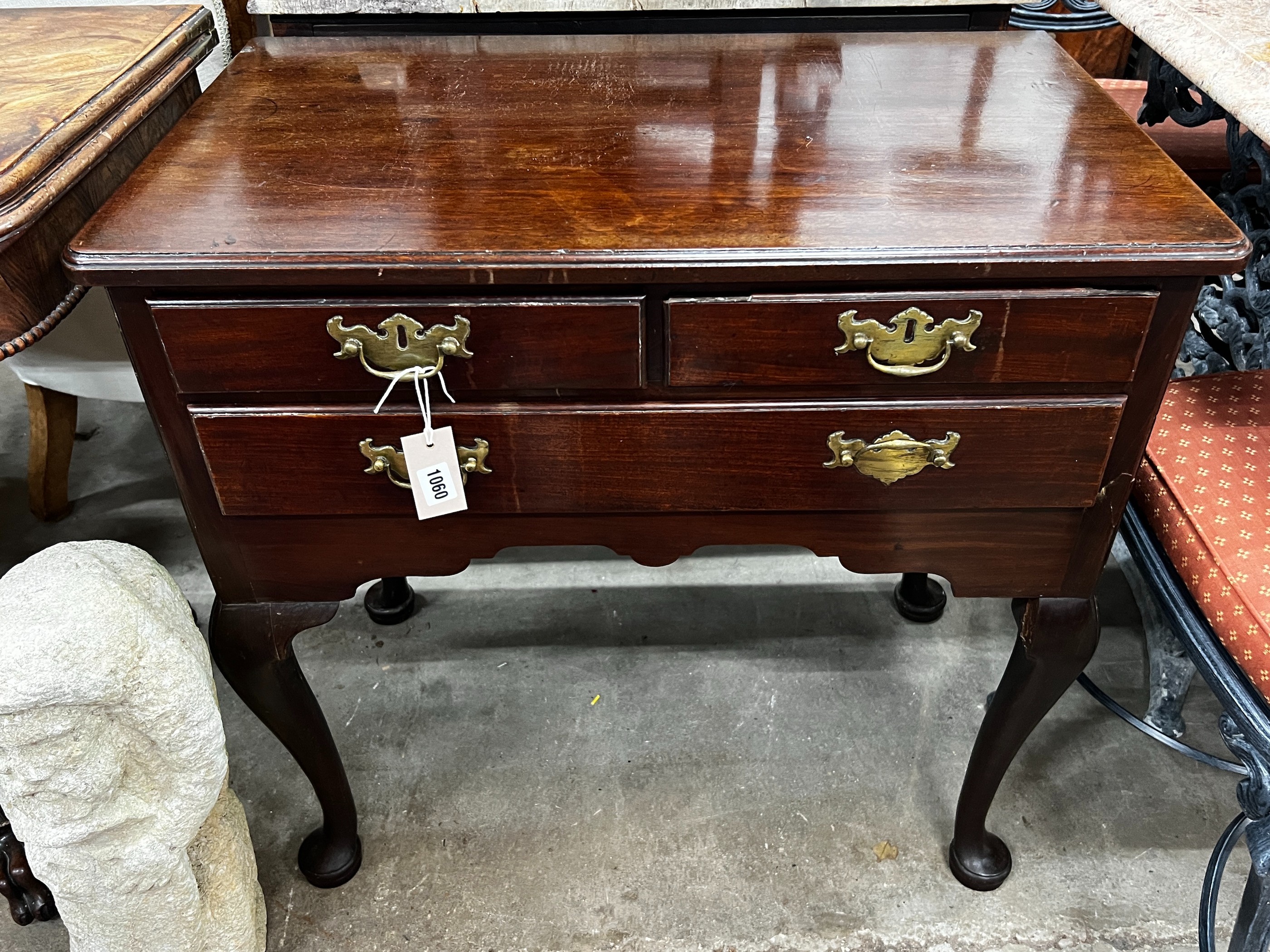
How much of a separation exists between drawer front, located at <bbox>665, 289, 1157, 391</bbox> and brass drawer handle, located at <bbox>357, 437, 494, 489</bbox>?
18cm

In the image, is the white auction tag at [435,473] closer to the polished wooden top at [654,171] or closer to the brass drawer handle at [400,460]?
the brass drawer handle at [400,460]

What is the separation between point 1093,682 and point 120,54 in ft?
5.02

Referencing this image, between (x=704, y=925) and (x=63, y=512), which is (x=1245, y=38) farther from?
(x=63, y=512)

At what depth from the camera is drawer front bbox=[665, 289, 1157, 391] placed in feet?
2.46

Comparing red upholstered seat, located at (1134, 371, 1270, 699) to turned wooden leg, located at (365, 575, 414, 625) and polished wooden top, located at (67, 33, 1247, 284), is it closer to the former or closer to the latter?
polished wooden top, located at (67, 33, 1247, 284)

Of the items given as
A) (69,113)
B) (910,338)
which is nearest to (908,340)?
(910,338)

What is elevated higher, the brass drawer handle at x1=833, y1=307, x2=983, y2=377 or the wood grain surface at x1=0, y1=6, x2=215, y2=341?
the wood grain surface at x1=0, y1=6, x2=215, y2=341

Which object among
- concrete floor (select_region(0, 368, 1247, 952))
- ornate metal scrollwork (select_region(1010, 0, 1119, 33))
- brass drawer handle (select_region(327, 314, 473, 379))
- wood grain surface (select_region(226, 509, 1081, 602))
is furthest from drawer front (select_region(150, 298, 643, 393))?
ornate metal scrollwork (select_region(1010, 0, 1119, 33))

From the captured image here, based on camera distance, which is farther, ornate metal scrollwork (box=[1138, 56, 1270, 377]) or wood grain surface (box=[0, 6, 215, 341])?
ornate metal scrollwork (box=[1138, 56, 1270, 377])

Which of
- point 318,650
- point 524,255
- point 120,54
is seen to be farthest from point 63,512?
point 524,255

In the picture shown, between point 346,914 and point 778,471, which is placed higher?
point 778,471

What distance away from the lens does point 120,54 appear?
104 cm

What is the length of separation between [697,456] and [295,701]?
54 cm

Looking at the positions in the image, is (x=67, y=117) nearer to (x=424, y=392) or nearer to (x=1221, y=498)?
(x=424, y=392)
